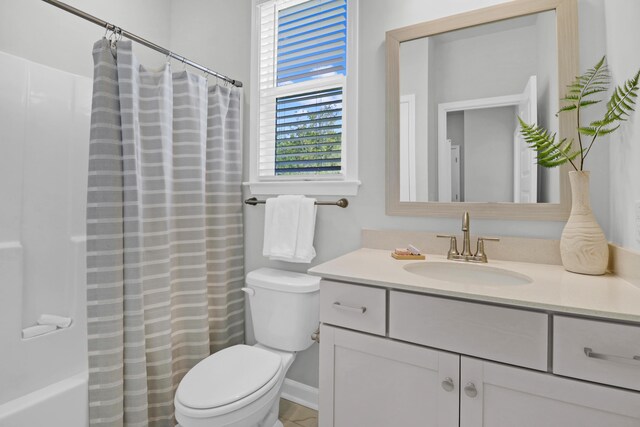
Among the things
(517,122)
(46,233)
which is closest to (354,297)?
(517,122)

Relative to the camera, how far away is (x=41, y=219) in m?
1.54

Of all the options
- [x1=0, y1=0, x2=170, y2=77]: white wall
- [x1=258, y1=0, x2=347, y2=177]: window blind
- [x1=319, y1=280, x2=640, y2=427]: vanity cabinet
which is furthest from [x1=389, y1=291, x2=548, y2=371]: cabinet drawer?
[x1=0, y1=0, x2=170, y2=77]: white wall

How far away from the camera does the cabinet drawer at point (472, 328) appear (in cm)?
87

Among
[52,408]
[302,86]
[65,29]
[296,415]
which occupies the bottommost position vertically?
[296,415]

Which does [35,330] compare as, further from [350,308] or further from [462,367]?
[462,367]

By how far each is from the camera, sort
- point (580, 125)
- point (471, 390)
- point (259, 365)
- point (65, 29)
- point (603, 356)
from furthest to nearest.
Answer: point (65, 29) < point (259, 365) < point (580, 125) < point (471, 390) < point (603, 356)

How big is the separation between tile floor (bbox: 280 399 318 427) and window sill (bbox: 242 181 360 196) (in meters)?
1.23

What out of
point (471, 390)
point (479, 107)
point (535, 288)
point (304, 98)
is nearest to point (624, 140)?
point (479, 107)

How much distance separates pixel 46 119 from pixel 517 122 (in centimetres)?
219

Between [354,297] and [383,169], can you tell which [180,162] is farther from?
[354,297]

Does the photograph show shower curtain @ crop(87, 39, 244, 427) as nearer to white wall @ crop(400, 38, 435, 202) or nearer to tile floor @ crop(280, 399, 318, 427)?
tile floor @ crop(280, 399, 318, 427)

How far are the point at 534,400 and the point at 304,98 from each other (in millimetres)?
1689

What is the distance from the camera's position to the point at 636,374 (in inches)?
29.9

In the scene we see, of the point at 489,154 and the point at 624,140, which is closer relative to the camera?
the point at 624,140
